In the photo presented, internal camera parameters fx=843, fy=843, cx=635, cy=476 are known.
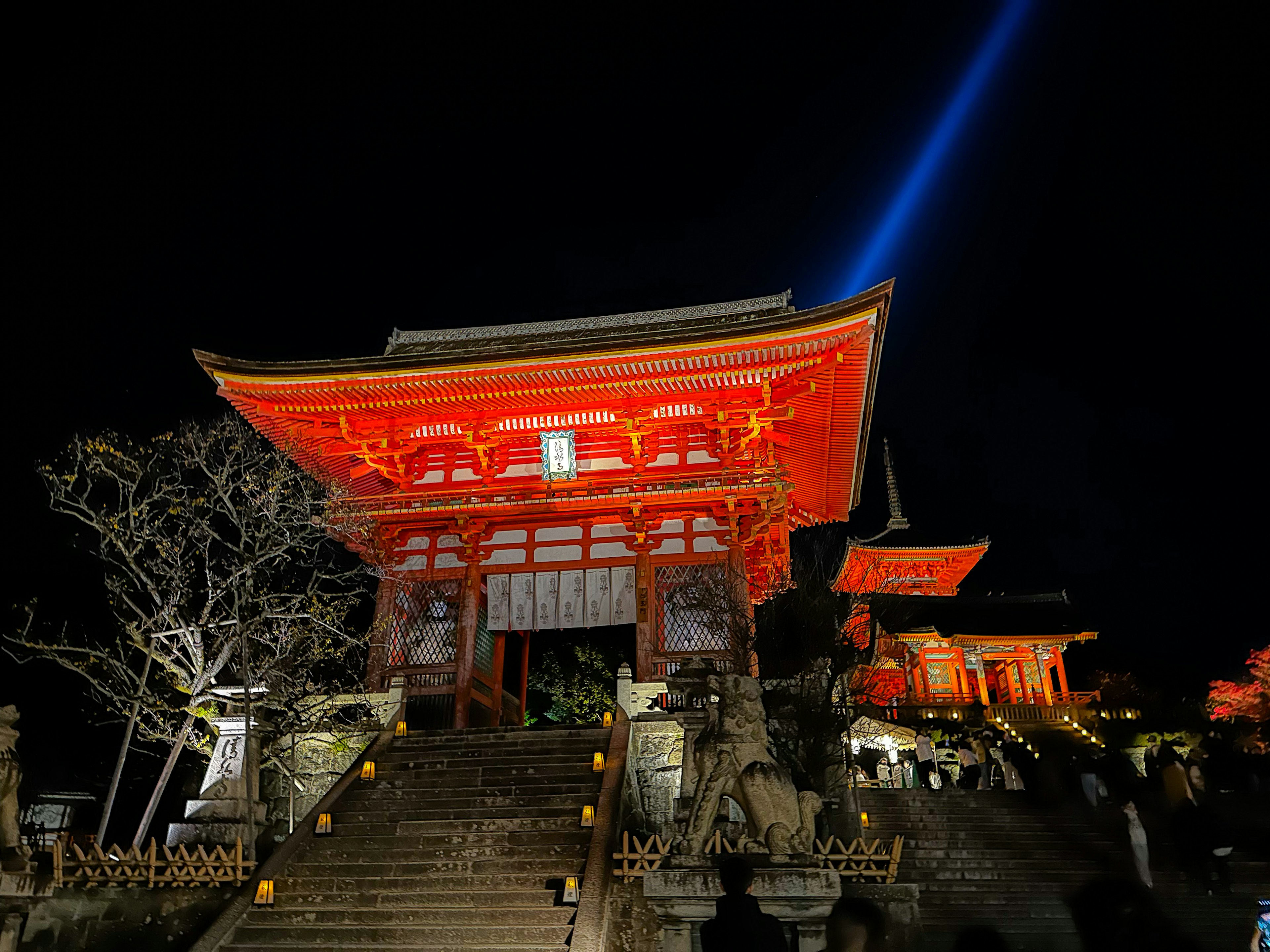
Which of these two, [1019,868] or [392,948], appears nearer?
[392,948]

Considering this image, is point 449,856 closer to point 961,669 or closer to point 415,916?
point 415,916

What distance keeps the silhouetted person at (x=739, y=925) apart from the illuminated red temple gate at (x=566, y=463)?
36.8ft

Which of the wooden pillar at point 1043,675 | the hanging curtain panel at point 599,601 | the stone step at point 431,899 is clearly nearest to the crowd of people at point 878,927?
the stone step at point 431,899

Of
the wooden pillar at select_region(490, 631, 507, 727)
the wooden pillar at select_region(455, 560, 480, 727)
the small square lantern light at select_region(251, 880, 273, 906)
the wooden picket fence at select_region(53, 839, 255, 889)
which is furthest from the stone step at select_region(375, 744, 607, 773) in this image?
the wooden pillar at select_region(490, 631, 507, 727)

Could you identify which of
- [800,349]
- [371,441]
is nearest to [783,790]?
[800,349]

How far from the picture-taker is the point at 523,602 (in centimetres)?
1752

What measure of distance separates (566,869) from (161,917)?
183 inches

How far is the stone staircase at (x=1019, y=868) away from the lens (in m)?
9.56

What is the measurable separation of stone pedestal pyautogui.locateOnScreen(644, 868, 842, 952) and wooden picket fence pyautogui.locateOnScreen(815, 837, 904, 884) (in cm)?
172

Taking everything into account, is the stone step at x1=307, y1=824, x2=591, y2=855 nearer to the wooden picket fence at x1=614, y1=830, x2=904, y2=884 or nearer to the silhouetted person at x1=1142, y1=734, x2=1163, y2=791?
the wooden picket fence at x1=614, y1=830, x2=904, y2=884

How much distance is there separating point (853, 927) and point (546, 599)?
11779 mm

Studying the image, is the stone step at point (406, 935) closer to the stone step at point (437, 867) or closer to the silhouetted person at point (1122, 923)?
the stone step at point (437, 867)

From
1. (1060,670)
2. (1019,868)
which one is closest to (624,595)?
(1019,868)

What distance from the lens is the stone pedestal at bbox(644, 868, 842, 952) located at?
601cm
